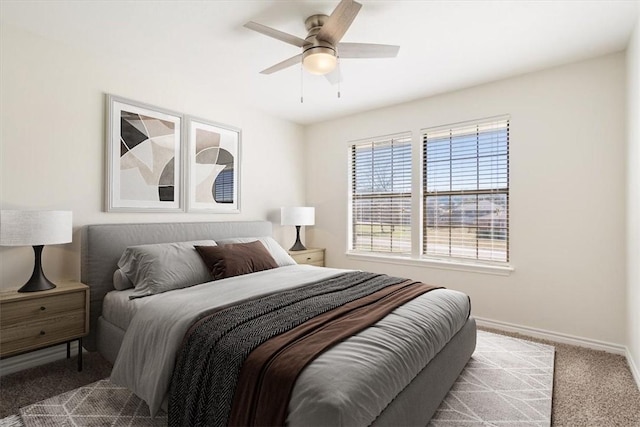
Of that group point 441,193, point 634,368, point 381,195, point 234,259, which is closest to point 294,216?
point 381,195

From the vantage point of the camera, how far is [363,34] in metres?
2.55

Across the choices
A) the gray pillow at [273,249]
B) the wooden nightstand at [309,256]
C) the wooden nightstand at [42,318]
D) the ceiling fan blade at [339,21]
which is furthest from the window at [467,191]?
the wooden nightstand at [42,318]

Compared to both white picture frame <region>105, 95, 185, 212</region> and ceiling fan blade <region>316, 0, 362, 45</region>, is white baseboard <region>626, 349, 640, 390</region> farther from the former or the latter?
white picture frame <region>105, 95, 185, 212</region>

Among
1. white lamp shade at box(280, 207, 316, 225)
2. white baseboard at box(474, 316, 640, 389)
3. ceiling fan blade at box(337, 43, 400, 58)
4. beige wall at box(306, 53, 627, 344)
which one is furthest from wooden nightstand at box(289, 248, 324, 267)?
ceiling fan blade at box(337, 43, 400, 58)

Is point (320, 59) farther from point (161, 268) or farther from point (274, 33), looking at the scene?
point (161, 268)

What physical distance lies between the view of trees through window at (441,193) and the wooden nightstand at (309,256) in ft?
1.59

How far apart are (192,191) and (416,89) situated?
268 centimetres

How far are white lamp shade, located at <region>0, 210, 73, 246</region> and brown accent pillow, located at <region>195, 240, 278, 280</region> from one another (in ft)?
3.28

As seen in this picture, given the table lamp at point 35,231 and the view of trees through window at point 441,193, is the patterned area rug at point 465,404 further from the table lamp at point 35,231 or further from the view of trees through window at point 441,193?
the view of trees through window at point 441,193

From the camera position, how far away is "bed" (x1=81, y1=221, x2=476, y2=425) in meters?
1.26

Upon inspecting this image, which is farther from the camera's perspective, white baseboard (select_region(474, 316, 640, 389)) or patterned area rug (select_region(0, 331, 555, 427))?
white baseboard (select_region(474, 316, 640, 389))

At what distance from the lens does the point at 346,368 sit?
1.33 meters

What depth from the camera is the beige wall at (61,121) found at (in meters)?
2.43

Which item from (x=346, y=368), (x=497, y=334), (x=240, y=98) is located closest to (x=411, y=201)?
(x=497, y=334)
